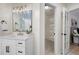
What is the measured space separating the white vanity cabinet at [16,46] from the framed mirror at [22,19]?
0.12 metres

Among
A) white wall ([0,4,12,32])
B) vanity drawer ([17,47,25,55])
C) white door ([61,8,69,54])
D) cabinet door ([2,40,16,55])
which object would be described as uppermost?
white wall ([0,4,12,32])

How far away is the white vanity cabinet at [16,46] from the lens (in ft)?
3.88

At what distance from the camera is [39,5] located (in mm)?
1184

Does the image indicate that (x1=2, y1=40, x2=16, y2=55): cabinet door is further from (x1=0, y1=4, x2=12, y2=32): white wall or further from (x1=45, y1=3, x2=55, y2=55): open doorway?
(x1=45, y1=3, x2=55, y2=55): open doorway

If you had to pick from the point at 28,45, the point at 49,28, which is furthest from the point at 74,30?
the point at 28,45

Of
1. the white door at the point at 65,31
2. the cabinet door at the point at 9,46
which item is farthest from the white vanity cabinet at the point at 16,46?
the white door at the point at 65,31

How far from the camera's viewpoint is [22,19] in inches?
52.1

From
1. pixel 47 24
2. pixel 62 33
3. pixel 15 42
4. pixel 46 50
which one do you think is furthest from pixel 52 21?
pixel 15 42

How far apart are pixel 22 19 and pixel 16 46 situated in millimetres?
330

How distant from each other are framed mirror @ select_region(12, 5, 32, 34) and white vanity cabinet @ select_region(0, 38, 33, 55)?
0.12 m

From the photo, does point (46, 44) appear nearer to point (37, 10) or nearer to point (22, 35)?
point (22, 35)

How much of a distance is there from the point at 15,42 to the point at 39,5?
1.60 ft

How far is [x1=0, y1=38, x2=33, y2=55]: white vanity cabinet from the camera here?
1.18 meters

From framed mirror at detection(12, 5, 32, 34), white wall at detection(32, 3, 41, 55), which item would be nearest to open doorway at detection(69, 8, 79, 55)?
white wall at detection(32, 3, 41, 55)
